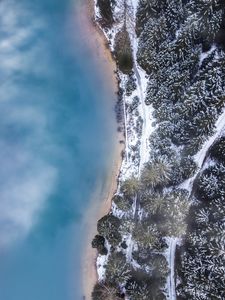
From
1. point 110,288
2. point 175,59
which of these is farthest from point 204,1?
point 110,288

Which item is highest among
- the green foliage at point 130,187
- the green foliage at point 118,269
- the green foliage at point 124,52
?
the green foliage at point 124,52

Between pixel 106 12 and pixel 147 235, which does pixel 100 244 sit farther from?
pixel 106 12

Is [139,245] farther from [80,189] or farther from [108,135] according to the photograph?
[108,135]

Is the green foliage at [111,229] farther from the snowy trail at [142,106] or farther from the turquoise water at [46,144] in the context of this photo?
the snowy trail at [142,106]

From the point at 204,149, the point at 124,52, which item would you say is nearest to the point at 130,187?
the point at 204,149

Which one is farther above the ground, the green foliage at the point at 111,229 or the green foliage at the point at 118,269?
the green foliage at the point at 111,229

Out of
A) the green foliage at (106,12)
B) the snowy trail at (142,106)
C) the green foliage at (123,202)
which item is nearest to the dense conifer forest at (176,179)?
the green foliage at (123,202)

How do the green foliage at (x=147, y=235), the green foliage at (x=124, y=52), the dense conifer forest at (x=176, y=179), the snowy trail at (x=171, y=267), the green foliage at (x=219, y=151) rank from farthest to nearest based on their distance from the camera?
the green foliage at (x=124, y=52) < the snowy trail at (x=171, y=267) < the green foliage at (x=147, y=235) < the green foliage at (x=219, y=151) < the dense conifer forest at (x=176, y=179)
